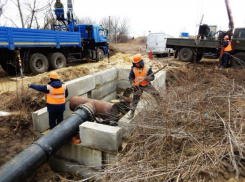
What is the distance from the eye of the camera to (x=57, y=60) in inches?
444

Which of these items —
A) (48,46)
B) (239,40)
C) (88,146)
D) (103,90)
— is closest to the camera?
(88,146)

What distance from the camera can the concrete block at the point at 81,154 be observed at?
3.73 m

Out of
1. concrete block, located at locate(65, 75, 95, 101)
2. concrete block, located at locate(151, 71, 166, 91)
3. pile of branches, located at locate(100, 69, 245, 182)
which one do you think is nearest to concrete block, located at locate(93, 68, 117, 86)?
concrete block, located at locate(65, 75, 95, 101)

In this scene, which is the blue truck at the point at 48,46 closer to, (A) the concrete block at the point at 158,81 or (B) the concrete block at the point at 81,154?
(B) the concrete block at the point at 81,154

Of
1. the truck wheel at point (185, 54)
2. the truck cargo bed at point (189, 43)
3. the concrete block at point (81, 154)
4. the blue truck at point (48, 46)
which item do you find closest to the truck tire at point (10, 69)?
the blue truck at point (48, 46)

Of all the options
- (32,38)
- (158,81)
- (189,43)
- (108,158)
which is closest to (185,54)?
(189,43)

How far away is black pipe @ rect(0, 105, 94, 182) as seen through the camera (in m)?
2.88

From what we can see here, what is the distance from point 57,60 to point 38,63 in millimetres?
1435

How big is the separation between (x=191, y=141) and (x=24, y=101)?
445 centimetres

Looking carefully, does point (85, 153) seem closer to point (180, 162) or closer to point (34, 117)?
point (34, 117)

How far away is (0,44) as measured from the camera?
7.80 m

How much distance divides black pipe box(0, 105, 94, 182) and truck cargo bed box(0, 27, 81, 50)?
6206 millimetres

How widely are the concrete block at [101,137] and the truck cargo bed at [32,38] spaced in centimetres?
675

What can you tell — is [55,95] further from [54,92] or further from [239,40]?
[239,40]
